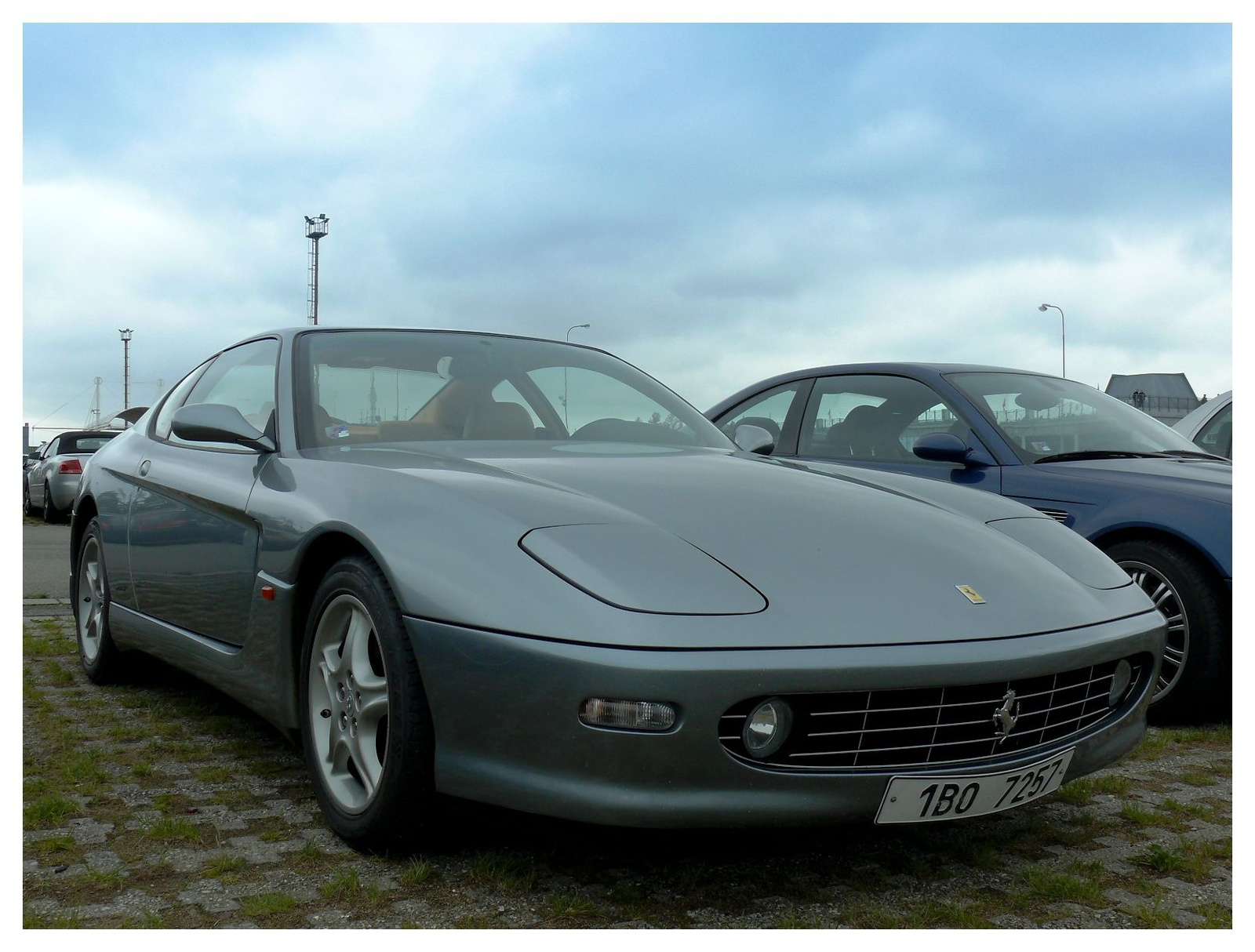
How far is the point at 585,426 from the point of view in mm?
3979

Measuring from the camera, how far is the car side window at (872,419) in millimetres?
5402

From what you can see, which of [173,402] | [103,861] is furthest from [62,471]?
[103,861]

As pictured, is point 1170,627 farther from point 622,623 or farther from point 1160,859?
point 622,623

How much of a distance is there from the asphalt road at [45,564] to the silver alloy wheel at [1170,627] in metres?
4.78

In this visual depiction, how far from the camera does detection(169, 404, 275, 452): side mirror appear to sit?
3.57 m

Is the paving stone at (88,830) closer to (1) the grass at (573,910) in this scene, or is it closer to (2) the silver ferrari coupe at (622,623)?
(2) the silver ferrari coupe at (622,623)

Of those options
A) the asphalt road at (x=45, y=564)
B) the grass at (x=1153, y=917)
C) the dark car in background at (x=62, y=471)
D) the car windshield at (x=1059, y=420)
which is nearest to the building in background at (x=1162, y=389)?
the dark car in background at (x=62, y=471)

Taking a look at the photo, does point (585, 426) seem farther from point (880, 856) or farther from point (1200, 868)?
point (1200, 868)

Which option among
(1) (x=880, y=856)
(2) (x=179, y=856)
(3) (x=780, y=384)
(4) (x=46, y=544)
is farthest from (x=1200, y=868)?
(4) (x=46, y=544)

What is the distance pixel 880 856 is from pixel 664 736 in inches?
34.6

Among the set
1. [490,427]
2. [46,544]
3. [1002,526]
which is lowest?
[46,544]

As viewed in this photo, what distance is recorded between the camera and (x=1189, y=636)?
435 centimetres

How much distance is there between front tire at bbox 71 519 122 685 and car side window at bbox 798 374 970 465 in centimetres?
320

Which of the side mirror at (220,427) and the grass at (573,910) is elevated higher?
the side mirror at (220,427)
